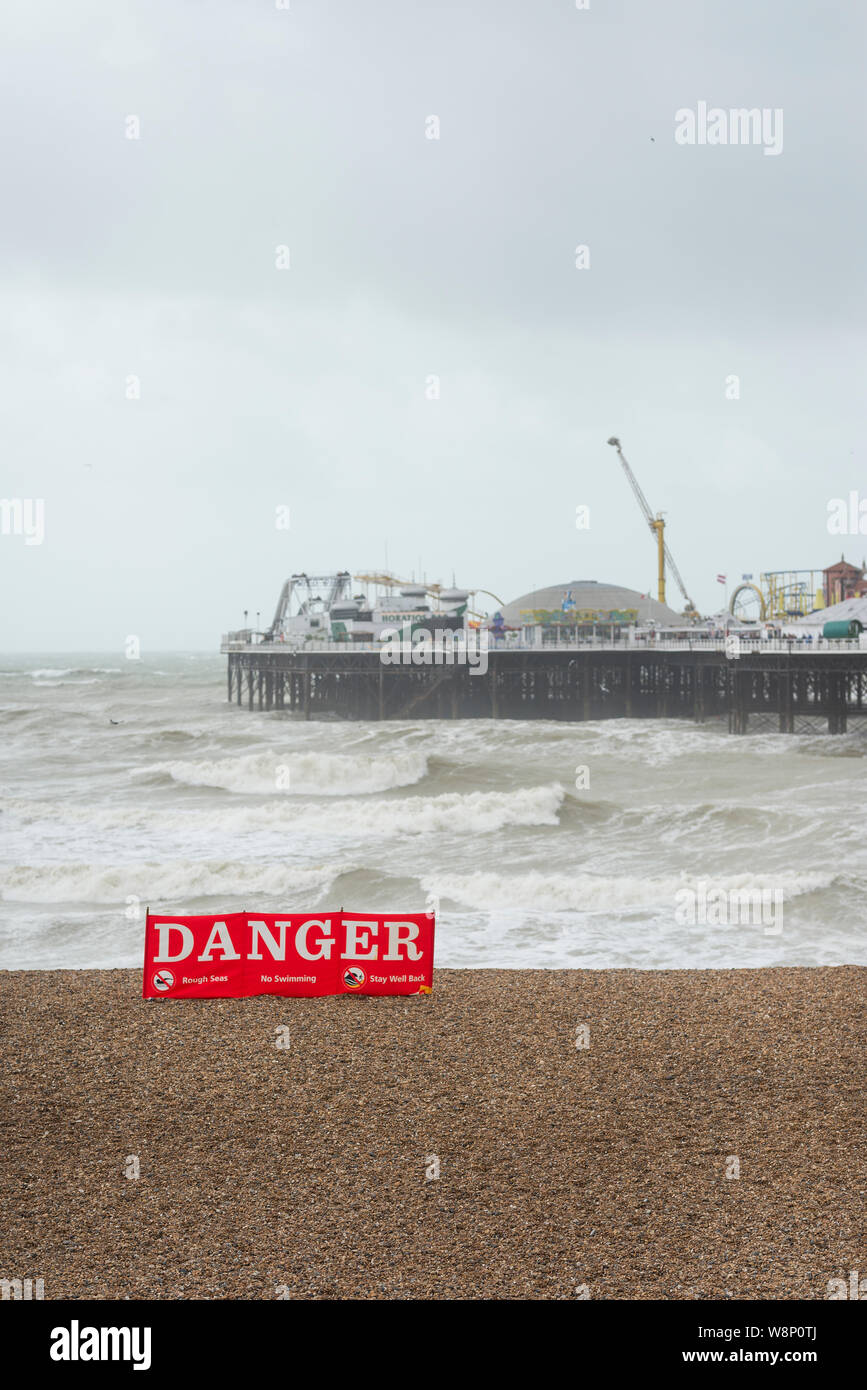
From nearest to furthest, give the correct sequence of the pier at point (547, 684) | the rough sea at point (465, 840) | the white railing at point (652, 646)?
the rough sea at point (465, 840) → the white railing at point (652, 646) → the pier at point (547, 684)

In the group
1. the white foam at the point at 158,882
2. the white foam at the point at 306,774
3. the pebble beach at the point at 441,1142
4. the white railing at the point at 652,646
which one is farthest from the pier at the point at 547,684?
the pebble beach at the point at 441,1142

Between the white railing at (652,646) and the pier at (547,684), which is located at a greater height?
the white railing at (652,646)

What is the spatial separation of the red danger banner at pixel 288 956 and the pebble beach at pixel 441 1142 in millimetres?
244

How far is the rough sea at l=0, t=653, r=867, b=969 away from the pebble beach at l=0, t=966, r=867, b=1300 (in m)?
3.34

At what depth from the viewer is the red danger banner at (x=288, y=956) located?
Result: 11328mm

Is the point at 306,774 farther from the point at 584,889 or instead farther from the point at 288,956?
the point at 288,956

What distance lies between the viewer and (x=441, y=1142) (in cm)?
791

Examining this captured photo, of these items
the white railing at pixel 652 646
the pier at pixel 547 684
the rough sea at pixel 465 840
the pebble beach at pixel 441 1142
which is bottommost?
the rough sea at pixel 465 840

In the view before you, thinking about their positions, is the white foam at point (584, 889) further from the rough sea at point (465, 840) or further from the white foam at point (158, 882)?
the white foam at point (158, 882)

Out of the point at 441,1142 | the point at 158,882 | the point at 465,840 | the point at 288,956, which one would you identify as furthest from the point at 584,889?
the point at 441,1142

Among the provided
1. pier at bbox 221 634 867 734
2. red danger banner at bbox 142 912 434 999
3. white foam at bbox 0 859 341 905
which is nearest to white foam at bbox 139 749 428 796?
white foam at bbox 0 859 341 905

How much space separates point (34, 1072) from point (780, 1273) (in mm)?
6185

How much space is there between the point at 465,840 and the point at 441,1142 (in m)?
15.9
